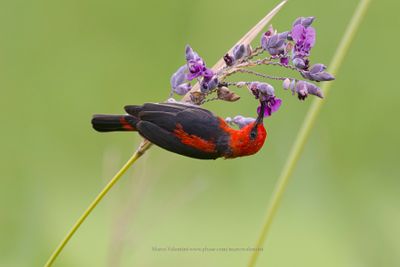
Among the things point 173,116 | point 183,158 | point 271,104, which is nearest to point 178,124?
point 173,116

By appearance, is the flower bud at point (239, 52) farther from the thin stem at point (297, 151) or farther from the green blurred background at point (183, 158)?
the green blurred background at point (183, 158)

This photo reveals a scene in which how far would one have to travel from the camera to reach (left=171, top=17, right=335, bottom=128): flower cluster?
0.86m

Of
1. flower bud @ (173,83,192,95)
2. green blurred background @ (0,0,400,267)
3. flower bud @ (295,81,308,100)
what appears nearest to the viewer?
flower bud @ (295,81,308,100)

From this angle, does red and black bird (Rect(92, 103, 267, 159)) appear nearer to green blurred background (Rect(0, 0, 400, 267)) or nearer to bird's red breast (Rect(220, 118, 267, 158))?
bird's red breast (Rect(220, 118, 267, 158))

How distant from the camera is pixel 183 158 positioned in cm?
253

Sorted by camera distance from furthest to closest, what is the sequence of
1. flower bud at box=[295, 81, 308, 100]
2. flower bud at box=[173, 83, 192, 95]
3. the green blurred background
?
the green blurred background
flower bud at box=[173, 83, 192, 95]
flower bud at box=[295, 81, 308, 100]

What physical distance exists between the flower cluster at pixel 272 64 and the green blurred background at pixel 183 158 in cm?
142

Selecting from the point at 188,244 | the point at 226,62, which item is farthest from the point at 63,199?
the point at 226,62

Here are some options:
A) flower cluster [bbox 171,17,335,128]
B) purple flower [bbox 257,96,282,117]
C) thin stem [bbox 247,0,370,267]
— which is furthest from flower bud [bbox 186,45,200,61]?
thin stem [bbox 247,0,370,267]

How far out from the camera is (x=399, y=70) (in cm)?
372

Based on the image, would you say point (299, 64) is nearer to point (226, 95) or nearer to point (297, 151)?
point (226, 95)

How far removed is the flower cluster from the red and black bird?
0.16ft

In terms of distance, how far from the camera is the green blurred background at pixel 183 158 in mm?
2645

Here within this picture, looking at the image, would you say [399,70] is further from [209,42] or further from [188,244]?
[188,244]
